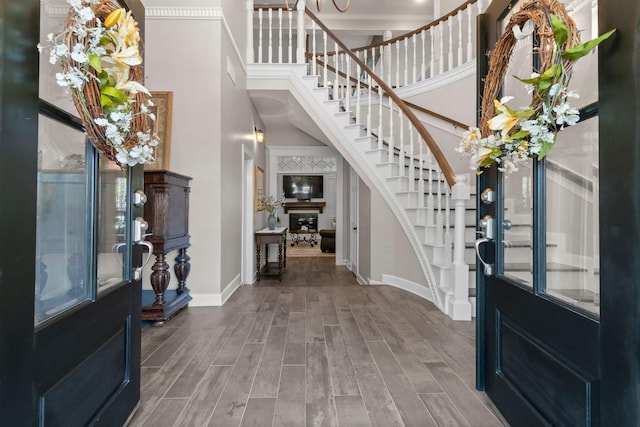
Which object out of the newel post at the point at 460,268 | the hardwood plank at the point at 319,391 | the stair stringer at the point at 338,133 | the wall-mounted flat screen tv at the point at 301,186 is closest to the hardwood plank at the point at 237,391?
the hardwood plank at the point at 319,391

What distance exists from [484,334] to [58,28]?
80.4 inches

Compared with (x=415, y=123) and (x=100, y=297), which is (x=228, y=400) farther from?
(x=415, y=123)

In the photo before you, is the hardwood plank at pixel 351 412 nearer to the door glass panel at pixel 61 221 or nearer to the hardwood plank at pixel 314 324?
the hardwood plank at pixel 314 324

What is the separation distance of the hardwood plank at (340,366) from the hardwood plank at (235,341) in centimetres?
62

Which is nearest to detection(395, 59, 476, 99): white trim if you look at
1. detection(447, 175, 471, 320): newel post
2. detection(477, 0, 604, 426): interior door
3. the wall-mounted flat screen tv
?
detection(447, 175, 471, 320): newel post

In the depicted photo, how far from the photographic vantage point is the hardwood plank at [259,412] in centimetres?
153

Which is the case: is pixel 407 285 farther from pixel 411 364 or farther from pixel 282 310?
pixel 411 364

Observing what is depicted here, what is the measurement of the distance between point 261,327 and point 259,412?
1.23m

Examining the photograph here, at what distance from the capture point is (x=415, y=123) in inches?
141

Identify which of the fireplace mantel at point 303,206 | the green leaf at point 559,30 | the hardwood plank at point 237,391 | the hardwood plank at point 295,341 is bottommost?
the hardwood plank at point 237,391

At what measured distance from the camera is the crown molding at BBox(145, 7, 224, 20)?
3428 mm

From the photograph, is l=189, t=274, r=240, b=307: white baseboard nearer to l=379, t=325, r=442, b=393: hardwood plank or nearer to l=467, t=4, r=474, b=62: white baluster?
l=379, t=325, r=442, b=393: hardwood plank

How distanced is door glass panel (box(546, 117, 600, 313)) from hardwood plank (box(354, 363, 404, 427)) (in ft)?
2.99

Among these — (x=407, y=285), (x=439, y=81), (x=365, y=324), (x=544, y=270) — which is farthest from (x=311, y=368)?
(x=439, y=81)
